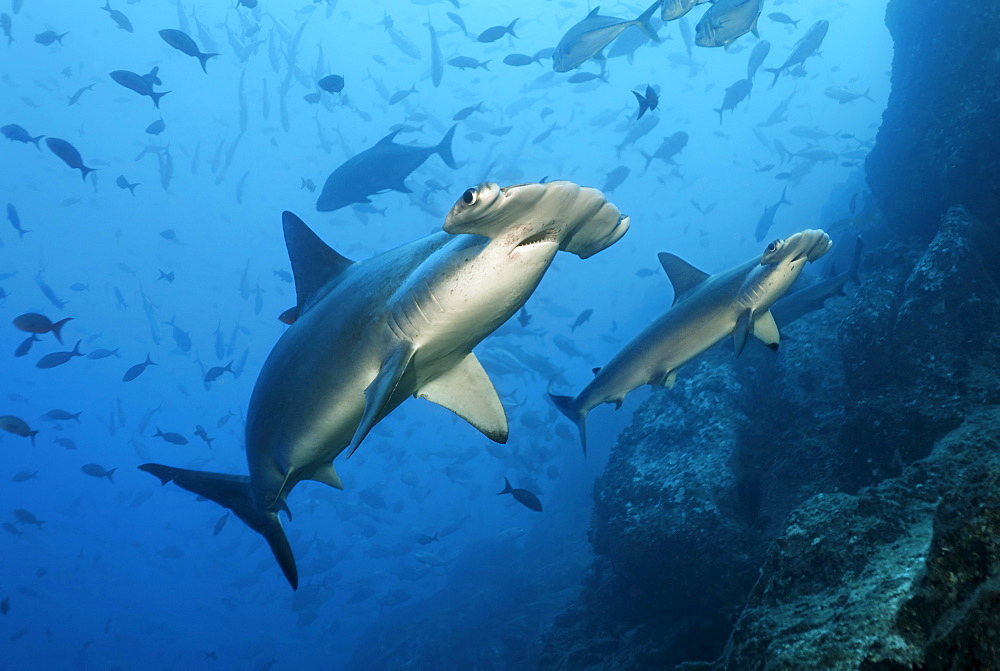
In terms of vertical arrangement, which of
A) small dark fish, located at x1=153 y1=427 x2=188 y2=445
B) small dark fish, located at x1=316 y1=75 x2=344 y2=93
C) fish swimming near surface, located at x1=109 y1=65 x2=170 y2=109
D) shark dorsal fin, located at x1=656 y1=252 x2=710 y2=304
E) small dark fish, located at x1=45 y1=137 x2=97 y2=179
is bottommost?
small dark fish, located at x1=153 y1=427 x2=188 y2=445

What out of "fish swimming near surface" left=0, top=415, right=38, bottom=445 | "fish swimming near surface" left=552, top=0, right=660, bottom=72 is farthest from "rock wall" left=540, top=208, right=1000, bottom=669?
"fish swimming near surface" left=0, top=415, right=38, bottom=445

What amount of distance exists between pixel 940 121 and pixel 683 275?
340 inches

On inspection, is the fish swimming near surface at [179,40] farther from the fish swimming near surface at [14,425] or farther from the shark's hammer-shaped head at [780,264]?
the shark's hammer-shaped head at [780,264]

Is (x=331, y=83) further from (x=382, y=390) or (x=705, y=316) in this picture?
(x=382, y=390)

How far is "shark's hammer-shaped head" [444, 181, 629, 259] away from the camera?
1.70 m

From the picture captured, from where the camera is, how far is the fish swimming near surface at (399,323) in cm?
199

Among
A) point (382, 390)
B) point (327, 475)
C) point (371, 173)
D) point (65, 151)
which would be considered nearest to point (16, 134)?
point (65, 151)

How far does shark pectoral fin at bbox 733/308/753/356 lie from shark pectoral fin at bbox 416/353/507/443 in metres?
2.77

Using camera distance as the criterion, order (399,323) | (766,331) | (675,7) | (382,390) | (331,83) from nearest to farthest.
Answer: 1. (382,390)
2. (399,323)
3. (766,331)
4. (675,7)
5. (331,83)

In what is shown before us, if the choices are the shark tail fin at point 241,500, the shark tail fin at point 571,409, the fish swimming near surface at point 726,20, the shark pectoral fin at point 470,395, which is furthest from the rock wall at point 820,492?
the fish swimming near surface at point 726,20

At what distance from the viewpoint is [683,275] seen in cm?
539

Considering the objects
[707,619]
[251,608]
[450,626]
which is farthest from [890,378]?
[251,608]

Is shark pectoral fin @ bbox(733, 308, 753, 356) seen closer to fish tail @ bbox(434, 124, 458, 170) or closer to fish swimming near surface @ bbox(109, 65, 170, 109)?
fish tail @ bbox(434, 124, 458, 170)

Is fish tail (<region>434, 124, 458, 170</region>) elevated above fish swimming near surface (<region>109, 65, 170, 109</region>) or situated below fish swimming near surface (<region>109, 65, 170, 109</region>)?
below
